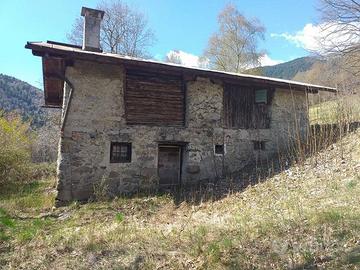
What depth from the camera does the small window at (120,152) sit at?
927cm

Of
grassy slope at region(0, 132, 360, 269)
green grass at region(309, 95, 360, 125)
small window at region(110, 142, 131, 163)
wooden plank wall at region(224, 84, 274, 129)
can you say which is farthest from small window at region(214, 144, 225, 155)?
grassy slope at region(0, 132, 360, 269)

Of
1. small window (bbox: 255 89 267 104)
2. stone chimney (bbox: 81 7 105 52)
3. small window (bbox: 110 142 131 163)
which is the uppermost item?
stone chimney (bbox: 81 7 105 52)

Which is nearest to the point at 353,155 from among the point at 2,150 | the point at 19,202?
the point at 19,202

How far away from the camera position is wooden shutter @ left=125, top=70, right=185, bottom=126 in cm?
951

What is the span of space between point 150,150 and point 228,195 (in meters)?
2.75

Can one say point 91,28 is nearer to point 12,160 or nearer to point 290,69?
point 12,160

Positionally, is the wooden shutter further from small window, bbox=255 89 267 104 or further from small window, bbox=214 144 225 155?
small window, bbox=255 89 267 104

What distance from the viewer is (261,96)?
11258 mm

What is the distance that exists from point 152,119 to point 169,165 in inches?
64.2

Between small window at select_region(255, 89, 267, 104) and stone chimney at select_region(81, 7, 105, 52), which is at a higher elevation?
stone chimney at select_region(81, 7, 105, 52)

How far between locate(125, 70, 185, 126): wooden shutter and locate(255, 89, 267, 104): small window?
287 centimetres

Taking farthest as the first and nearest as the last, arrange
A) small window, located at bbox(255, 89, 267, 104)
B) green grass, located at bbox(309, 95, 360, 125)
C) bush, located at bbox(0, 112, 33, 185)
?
bush, located at bbox(0, 112, 33, 185), small window, located at bbox(255, 89, 267, 104), green grass, located at bbox(309, 95, 360, 125)

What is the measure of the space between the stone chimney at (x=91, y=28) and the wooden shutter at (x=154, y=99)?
2426 mm

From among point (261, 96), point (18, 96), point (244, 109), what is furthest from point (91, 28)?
point (18, 96)
